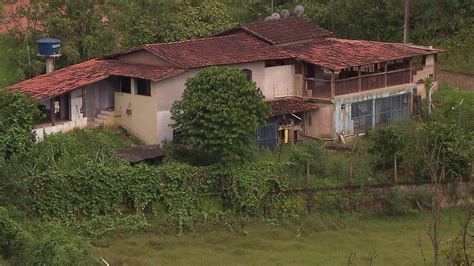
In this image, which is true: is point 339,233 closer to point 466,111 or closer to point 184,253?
point 184,253

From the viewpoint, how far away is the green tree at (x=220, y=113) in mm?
25266

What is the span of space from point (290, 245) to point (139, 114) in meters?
6.87

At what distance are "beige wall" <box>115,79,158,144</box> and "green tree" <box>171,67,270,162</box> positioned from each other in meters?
1.72

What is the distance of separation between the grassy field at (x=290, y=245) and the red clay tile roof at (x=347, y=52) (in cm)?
590

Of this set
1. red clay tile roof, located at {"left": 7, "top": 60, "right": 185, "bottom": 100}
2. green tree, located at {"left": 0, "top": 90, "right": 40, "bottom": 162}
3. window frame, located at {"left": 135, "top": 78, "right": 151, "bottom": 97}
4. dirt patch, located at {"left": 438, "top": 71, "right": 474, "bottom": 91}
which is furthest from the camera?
dirt patch, located at {"left": 438, "top": 71, "right": 474, "bottom": 91}

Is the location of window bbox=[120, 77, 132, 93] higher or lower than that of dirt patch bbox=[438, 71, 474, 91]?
lower

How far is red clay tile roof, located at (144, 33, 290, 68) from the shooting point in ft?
93.9

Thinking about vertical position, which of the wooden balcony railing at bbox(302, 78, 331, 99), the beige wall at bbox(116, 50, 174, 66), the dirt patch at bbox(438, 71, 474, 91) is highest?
the beige wall at bbox(116, 50, 174, 66)

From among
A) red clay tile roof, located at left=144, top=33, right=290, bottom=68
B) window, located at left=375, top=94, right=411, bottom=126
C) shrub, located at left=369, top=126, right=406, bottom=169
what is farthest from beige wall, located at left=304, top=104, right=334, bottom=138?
shrub, located at left=369, top=126, right=406, bottom=169

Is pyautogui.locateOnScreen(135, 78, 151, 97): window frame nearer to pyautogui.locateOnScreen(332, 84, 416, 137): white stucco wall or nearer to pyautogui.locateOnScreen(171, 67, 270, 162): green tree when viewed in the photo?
pyautogui.locateOnScreen(171, 67, 270, 162): green tree

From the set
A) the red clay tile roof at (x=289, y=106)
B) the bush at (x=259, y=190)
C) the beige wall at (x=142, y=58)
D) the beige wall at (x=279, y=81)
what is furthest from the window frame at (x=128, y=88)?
the bush at (x=259, y=190)

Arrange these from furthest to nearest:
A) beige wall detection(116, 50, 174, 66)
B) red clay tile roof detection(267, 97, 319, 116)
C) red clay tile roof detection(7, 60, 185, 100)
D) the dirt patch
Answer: the dirt patch → red clay tile roof detection(267, 97, 319, 116) → beige wall detection(116, 50, 174, 66) → red clay tile roof detection(7, 60, 185, 100)

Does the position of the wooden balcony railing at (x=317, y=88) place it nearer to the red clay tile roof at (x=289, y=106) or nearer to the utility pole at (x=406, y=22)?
the red clay tile roof at (x=289, y=106)

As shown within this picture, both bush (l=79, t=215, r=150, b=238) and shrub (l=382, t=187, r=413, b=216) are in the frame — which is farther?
shrub (l=382, t=187, r=413, b=216)
